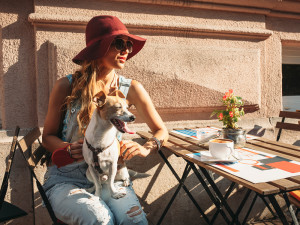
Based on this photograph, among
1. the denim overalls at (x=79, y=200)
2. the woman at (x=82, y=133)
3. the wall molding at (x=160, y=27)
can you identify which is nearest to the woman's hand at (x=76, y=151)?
the woman at (x=82, y=133)

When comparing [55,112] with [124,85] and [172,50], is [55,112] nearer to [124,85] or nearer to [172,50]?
[124,85]

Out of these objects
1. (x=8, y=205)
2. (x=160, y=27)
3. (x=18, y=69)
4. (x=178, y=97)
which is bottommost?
(x=8, y=205)

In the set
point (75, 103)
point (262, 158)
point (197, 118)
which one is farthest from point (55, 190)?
point (197, 118)

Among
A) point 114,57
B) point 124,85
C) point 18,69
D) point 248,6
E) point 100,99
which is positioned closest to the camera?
point 100,99

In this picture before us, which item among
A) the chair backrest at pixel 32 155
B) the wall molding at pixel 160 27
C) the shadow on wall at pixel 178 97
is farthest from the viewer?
the shadow on wall at pixel 178 97

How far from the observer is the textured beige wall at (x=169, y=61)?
9.07 feet

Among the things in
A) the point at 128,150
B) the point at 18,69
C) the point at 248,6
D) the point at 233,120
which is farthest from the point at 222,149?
the point at 248,6

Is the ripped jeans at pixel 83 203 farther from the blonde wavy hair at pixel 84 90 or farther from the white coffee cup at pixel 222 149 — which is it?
the white coffee cup at pixel 222 149

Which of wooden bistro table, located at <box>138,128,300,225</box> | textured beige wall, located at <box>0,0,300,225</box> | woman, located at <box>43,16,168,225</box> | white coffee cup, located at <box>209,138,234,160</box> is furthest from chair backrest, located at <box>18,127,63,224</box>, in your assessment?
white coffee cup, located at <box>209,138,234,160</box>

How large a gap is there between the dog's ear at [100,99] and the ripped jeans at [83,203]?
1.83 ft

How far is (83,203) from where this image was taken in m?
1.65

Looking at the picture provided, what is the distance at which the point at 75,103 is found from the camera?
6.62ft

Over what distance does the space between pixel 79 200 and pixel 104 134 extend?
0.45m

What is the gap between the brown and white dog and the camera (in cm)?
155
